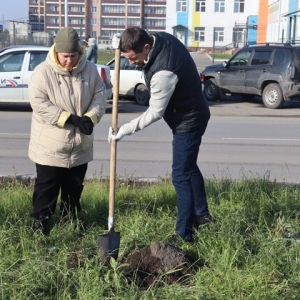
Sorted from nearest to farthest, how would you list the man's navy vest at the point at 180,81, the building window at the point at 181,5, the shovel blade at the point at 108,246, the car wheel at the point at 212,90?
the shovel blade at the point at 108,246
the man's navy vest at the point at 180,81
the car wheel at the point at 212,90
the building window at the point at 181,5

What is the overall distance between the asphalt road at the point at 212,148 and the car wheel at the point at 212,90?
117 inches

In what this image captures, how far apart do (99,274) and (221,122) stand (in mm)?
10443

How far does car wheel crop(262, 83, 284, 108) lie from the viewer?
17125mm

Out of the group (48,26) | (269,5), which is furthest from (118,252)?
(48,26)

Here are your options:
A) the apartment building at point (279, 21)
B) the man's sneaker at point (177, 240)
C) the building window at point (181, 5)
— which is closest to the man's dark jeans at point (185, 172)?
the man's sneaker at point (177, 240)

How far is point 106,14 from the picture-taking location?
3590 inches

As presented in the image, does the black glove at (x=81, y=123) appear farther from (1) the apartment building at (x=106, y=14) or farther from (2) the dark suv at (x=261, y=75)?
(1) the apartment building at (x=106, y=14)

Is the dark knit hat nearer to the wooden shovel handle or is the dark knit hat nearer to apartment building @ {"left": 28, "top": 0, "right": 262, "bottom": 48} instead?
the wooden shovel handle

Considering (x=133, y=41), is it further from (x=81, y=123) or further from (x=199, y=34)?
(x=199, y=34)

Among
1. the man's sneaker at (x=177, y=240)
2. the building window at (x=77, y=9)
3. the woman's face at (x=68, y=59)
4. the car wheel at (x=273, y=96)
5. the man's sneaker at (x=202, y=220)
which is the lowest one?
the man's sneaker at (x=177, y=240)

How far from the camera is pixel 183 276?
4055 millimetres

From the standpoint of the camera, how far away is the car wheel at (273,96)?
17.1 m

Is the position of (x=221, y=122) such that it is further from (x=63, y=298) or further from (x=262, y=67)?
(x=63, y=298)

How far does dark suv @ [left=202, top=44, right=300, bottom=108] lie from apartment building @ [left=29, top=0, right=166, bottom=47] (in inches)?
2745
